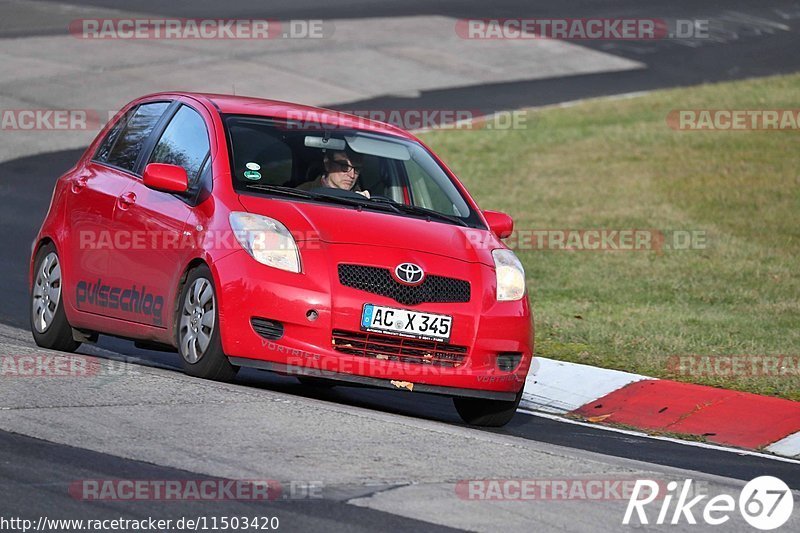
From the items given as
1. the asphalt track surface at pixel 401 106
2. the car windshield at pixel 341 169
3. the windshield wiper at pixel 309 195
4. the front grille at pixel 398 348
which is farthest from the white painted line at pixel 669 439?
the windshield wiper at pixel 309 195

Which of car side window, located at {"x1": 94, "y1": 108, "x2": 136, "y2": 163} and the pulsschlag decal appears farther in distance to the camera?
car side window, located at {"x1": 94, "y1": 108, "x2": 136, "y2": 163}

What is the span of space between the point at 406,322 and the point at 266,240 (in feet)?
2.92

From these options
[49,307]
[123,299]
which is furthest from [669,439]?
[49,307]

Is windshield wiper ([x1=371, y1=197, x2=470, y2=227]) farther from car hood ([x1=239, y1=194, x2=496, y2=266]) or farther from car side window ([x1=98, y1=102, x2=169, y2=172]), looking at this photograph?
car side window ([x1=98, y1=102, x2=169, y2=172])

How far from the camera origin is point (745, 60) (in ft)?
99.0

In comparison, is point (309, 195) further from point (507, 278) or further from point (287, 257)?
point (507, 278)

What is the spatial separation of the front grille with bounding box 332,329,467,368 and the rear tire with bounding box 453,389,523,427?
2.21 feet

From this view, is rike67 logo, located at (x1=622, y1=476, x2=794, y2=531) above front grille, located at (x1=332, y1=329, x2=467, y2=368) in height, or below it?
below

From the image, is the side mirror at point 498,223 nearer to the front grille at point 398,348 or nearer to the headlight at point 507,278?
the headlight at point 507,278

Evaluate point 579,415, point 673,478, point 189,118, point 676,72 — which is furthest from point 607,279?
point 676,72

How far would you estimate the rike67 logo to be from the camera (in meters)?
6.41

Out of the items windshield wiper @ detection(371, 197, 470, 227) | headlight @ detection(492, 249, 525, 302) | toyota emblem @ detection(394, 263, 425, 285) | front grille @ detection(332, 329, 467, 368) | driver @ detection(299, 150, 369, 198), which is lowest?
front grille @ detection(332, 329, 467, 368)

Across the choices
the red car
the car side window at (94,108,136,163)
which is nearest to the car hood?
the red car

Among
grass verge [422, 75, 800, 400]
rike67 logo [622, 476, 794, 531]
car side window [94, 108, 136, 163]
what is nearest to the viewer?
rike67 logo [622, 476, 794, 531]
